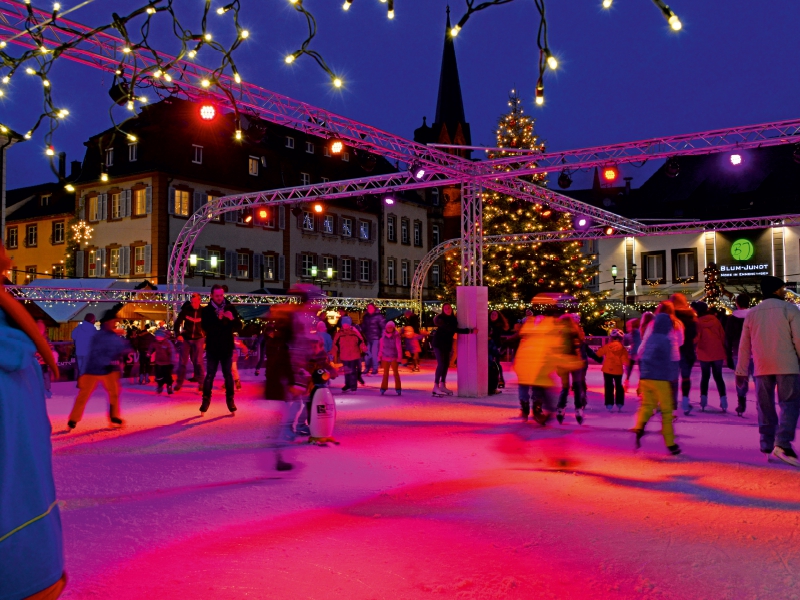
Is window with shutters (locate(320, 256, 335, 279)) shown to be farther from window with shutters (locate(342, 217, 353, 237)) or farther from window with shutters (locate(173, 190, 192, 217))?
window with shutters (locate(173, 190, 192, 217))

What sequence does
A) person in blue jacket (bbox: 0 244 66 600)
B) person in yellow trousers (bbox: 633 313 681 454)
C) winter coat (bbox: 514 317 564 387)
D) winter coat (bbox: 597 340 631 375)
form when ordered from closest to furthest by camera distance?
person in blue jacket (bbox: 0 244 66 600) → person in yellow trousers (bbox: 633 313 681 454) → winter coat (bbox: 514 317 564 387) → winter coat (bbox: 597 340 631 375)

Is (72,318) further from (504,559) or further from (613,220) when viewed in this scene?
(504,559)

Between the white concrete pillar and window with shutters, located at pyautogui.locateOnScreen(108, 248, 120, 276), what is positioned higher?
window with shutters, located at pyautogui.locateOnScreen(108, 248, 120, 276)

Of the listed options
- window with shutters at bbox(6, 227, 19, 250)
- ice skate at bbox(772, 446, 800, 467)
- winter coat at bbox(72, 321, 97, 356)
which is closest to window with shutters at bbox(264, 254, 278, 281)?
window with shutters at bbox(6, 227, 19, 250)

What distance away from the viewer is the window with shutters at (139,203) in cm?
3778

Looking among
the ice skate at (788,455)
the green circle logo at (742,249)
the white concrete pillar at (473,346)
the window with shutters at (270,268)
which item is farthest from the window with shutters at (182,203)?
the ice skate at (788,455)

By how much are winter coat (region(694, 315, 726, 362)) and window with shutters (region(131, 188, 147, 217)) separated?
31.4 meters

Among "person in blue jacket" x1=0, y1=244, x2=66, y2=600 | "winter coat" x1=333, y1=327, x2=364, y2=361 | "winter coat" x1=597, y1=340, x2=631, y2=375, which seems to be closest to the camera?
"person in blue jacket" x1=0, y1=244, x2=66, y2=600

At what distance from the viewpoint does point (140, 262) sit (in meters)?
37.8

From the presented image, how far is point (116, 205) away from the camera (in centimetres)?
3931

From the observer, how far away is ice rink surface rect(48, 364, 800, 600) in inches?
157

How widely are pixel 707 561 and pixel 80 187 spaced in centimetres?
4200

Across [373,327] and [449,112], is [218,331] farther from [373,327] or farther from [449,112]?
[449,112]

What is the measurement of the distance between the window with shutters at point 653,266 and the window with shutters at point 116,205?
30886mm
